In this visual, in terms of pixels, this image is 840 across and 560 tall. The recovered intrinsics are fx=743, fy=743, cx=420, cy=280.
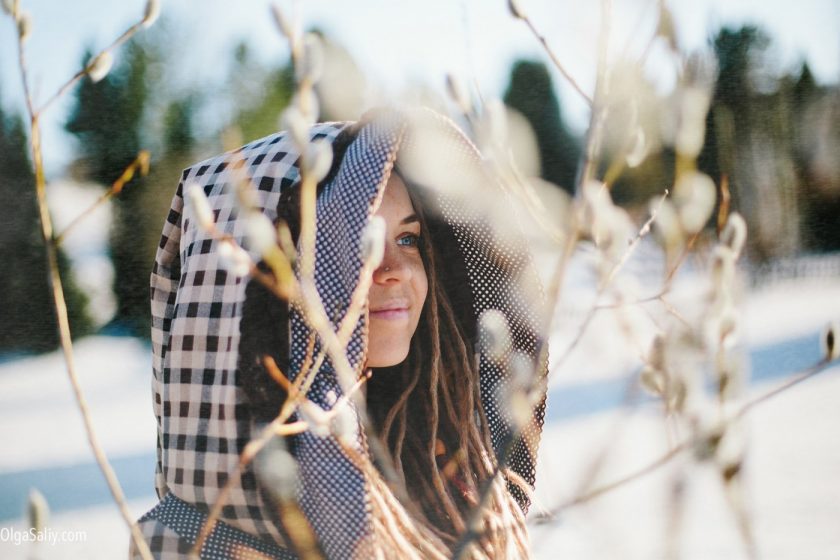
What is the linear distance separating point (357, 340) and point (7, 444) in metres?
3.37

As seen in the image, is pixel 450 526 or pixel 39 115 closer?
pixel 39 115

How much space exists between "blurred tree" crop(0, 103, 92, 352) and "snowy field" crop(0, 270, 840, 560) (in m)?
0.22

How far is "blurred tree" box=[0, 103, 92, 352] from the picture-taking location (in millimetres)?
2832

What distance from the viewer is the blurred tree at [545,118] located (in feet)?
17.7

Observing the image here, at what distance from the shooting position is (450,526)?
1.14 m

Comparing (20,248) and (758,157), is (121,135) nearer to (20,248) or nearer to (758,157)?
(20,248)

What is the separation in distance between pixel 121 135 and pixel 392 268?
12.1 feet

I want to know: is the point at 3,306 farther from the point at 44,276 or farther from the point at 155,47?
Answer: the point at 155,47

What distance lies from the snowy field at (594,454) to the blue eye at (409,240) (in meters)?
0.37

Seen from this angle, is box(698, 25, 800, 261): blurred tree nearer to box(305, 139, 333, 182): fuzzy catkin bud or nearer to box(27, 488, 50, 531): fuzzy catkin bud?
box(305, 139, 333, 182): fuzzy catkin bud

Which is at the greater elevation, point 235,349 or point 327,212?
point 327,212

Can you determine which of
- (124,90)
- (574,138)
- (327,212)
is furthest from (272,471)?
(574,138)

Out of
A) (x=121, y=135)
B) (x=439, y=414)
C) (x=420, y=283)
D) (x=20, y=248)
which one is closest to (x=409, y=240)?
(x=420, y=283)

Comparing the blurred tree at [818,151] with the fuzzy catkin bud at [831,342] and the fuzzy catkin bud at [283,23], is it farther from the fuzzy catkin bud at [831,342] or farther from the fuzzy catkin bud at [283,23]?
the fuzzy catkin bud at [283,23]
